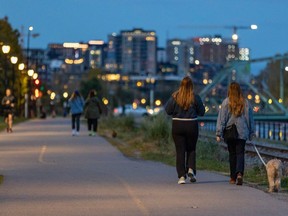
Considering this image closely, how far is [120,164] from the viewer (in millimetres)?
19469

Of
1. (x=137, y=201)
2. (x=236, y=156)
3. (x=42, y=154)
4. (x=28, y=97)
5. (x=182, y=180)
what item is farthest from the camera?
(x=28, y=97)

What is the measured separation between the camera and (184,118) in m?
15.3

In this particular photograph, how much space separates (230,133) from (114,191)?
241cm

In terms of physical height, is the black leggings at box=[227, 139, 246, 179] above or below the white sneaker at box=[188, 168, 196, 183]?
above

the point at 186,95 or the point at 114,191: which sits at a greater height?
the point at 186,95

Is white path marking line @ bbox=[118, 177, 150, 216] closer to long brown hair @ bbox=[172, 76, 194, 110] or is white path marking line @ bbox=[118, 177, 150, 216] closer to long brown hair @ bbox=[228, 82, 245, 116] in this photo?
long brown hair @ bbox=[172, 76, 194, 110]

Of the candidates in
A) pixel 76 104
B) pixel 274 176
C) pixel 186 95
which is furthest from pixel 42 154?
pixel 76 104

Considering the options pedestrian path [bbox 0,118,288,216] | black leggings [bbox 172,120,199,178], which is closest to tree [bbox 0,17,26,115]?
pedestrian path [bbox 0,118,288,216]

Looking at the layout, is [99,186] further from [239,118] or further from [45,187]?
[239,118]

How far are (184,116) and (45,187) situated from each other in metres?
2.65

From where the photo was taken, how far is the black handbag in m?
15.1

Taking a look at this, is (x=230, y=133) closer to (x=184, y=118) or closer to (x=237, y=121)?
(x=237, y=121)

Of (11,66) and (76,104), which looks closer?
(76,104)

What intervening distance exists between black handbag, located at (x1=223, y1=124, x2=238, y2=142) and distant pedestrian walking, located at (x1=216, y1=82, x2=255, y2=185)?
37 mm
